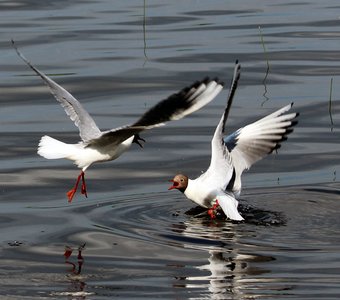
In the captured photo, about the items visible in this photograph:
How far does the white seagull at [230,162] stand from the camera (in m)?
12.0

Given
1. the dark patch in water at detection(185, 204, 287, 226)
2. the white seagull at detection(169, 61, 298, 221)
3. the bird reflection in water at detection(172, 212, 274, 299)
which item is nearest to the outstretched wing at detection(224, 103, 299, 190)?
the white seagull at detection(169, 61, 298, 221)

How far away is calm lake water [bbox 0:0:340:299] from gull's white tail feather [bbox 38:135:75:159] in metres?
0.67

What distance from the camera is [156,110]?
32.4 ft

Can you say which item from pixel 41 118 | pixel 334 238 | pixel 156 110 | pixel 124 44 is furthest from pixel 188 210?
pixel 124 44

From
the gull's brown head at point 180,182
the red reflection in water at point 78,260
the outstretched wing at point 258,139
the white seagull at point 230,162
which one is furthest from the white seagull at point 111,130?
the outstretched wing at point 258,139

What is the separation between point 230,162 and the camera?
40.5 feet

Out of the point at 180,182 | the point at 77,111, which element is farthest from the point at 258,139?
the point at 77,111

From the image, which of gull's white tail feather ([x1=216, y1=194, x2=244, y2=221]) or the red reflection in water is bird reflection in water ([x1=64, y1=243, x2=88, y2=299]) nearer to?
the red reflection in water

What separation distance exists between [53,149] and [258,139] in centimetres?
233

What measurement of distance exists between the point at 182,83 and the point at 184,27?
191 inches

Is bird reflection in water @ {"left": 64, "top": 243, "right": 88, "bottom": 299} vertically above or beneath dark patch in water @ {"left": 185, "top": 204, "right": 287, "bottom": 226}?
beneath

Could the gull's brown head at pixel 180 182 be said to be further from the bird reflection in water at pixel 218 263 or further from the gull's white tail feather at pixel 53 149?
the gull's white tail feather at pixel 53 149

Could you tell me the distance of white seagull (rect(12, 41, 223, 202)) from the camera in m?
9.76

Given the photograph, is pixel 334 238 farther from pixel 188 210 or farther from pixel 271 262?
pixel 188 210
